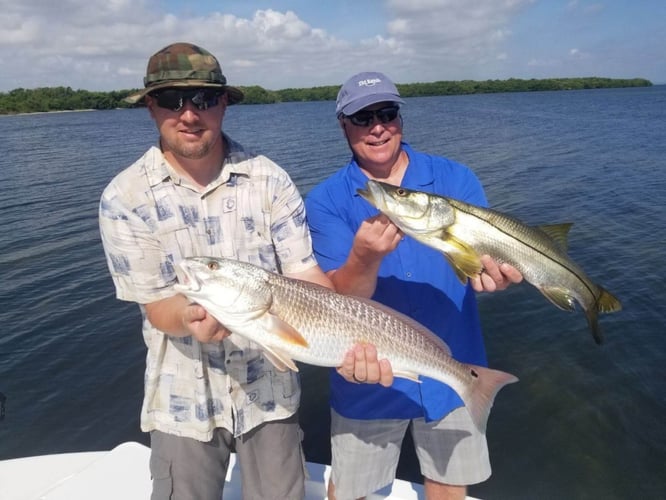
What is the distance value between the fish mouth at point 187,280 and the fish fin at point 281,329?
17.5 inches

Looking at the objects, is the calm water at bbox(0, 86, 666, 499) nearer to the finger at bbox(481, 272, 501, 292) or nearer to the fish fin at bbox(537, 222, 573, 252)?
the fish fin at bbox(537, 222, 573, 252)

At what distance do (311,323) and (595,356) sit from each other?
25.3 feet

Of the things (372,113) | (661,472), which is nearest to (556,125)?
(661,472)

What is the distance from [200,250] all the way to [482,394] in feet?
6.89

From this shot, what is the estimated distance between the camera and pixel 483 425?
331 cm

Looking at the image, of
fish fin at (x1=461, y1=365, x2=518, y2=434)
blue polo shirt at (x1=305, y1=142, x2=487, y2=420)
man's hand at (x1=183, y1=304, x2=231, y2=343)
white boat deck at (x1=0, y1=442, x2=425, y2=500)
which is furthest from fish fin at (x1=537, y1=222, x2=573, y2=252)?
man's hand at (x1=183, y1=304, x2=231, y2=343)

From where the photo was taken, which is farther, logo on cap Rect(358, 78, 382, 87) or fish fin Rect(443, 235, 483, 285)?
logo on cap Rect(358, 78, 382, 87)

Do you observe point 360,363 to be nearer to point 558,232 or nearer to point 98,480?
point 558,232

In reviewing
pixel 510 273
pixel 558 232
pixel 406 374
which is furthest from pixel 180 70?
pixel 558 232

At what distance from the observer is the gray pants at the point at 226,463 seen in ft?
10.3

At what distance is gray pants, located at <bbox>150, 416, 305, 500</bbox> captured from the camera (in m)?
3.15

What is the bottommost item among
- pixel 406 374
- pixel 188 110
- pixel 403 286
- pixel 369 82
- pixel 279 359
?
pixel 406 374

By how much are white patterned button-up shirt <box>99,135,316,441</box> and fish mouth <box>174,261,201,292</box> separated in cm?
28

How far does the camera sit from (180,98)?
2.85 metres
